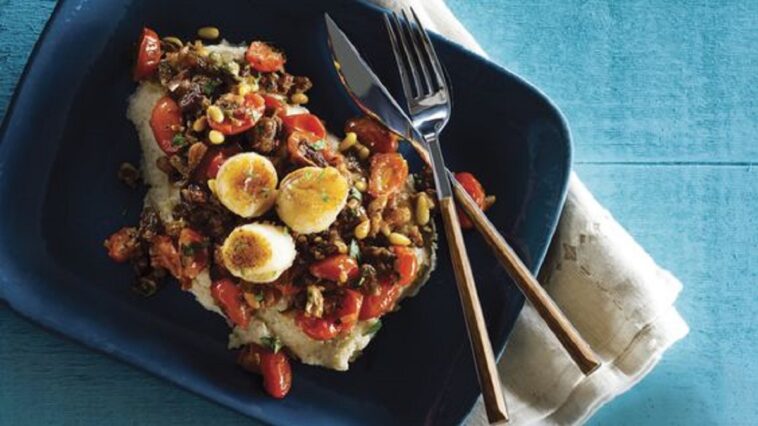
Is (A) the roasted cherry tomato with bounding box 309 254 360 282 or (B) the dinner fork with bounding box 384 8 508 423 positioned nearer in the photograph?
(A) the roasted cherry tomato with bounding box 309 254 360 282

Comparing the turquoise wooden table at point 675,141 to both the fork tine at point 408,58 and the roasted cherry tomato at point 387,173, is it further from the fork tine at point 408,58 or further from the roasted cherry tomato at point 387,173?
the roasted cherry tomato at point 387,173

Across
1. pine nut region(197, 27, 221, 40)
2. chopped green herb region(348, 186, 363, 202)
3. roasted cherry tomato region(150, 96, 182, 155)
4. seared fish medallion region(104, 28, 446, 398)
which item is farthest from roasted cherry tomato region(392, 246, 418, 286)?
pine nut region(197, 27, 221, 40)

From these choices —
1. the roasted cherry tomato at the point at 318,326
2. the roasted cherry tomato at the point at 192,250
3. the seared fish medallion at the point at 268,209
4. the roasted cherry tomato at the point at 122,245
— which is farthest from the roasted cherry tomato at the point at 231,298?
the roasted cherry tomato at the point at 122,245

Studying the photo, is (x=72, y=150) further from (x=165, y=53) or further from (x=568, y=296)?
(x=568, y=296)

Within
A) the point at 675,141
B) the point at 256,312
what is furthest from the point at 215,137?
the point at 675,141

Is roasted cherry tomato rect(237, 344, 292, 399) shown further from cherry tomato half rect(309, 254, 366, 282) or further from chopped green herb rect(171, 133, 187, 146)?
chopped green herb rect(171, 133, 187, 146)
